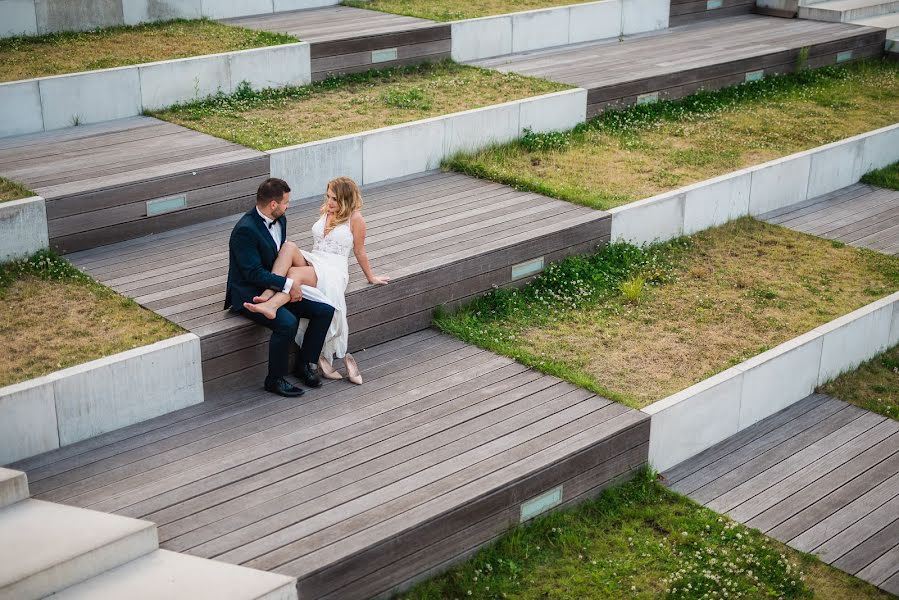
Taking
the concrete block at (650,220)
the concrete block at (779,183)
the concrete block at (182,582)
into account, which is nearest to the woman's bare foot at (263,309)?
the concrete block at (182,582)

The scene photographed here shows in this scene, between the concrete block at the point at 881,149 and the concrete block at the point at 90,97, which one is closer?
the concrete block at the point at 90,97

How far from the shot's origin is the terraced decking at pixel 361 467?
17.1ft

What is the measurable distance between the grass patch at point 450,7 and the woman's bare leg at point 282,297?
20.2 feet

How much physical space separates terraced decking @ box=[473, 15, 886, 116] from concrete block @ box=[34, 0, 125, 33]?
3969mm

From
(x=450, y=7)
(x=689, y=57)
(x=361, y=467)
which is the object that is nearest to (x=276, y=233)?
(x=361, y=467)

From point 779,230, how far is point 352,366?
15.9ft

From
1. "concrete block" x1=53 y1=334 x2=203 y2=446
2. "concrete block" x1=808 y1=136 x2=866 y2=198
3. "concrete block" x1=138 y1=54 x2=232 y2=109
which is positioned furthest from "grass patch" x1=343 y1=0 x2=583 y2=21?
"concrete block" x1=53 y1=334 x2=203 y2=446

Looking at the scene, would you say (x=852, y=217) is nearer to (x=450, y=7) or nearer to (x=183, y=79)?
(x=450, y=7)

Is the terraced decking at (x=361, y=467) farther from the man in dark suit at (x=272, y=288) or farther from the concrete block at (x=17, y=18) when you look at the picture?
the concrete block at (x=17, y=18)

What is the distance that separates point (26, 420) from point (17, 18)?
19.2 ft

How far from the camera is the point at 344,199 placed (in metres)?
6.89

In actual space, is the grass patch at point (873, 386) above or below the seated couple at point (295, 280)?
below

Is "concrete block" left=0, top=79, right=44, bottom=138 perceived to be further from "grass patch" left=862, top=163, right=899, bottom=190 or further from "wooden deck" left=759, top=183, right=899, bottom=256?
"grass patch" left=862, top=163, right=899, bottom=190

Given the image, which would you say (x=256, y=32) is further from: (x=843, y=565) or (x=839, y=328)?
(x=843, y=565)
